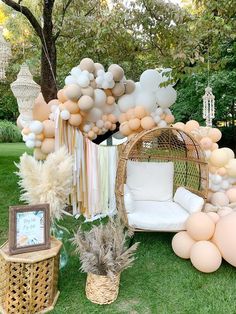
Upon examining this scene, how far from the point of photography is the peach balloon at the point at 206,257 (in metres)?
2.24

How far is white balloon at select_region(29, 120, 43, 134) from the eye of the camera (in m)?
3.20

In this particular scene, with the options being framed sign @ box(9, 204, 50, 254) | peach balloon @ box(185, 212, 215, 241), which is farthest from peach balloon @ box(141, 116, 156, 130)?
framed sign @ box(9, 204, 50, 254)

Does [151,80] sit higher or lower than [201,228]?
higher

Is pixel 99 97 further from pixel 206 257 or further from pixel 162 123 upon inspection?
pixel 206 257

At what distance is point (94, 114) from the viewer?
3389 mm

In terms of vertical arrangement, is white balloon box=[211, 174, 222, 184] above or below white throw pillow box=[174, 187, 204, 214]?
above

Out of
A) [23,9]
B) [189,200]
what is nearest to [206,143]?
[189,200]

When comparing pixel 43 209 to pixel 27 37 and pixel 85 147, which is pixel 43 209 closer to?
pixel 85 147

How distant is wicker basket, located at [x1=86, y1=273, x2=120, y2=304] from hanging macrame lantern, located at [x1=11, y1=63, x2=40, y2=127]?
193 cm

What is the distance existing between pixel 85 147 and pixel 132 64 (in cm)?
351

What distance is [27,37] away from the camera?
7.50 metres

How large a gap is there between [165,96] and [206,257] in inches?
77.3

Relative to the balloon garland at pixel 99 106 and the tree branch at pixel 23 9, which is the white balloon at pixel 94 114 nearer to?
the balloon garland at pixel 99 106

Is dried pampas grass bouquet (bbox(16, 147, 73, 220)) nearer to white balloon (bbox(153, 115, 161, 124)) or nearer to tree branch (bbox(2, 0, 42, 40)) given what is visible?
white balloon (bbox(153, 115, 161, 124))
